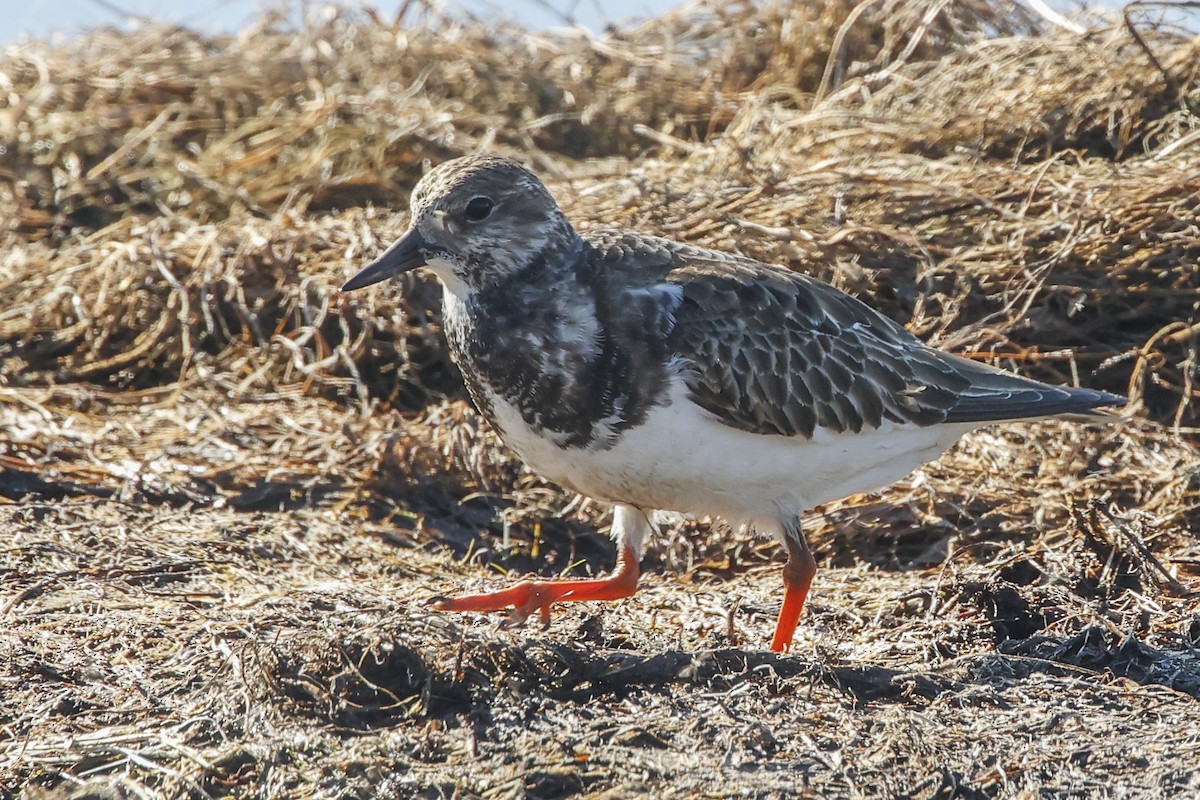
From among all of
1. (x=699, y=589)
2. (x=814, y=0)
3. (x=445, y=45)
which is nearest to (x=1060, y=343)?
(x=699, y=589)

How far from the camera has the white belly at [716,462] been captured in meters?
3.52

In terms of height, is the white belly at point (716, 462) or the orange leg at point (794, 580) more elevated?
the white belly at point (716, 462)

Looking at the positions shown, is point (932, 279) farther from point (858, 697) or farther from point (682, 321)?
point (858, 697)

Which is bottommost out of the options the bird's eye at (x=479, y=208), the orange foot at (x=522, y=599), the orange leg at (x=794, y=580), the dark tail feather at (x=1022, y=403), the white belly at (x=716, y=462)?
the orange foot at (x=522, y=599)

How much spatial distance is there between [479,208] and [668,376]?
680 mm

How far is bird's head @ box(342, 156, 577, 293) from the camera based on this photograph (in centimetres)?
371

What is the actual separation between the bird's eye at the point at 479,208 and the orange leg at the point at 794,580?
116 cm

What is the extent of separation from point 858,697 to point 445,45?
5.24m

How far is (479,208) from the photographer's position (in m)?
3.71

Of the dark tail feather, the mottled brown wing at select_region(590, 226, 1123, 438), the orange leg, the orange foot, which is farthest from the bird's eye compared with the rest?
the dark tail feather

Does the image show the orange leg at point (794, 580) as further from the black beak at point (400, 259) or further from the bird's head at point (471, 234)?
the black beak at point (400, 259)

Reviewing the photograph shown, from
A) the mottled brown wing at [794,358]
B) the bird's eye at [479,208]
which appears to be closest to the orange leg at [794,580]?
the mottled brown wing at [794,358]

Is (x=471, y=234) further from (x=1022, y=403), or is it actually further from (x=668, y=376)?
(x=1022, y=403)

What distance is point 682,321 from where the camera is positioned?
3633 mm
